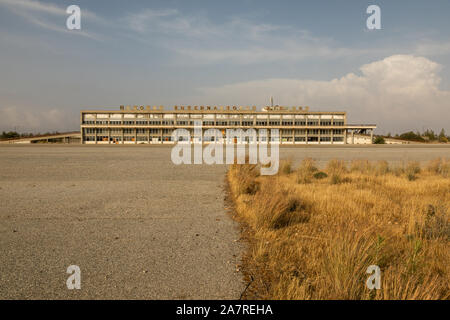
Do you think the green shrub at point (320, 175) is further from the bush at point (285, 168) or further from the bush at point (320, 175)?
the bush at point (285, 168)

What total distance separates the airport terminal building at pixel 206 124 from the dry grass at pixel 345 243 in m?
70.9

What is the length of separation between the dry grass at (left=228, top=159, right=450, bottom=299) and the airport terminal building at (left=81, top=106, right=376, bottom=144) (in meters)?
70.9

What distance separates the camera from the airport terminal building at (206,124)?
261ft

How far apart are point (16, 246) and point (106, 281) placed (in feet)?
7.48

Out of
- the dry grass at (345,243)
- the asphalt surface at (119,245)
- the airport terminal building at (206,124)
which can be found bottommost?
the asphalt surface at (119,245)

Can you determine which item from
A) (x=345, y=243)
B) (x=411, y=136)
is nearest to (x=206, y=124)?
(x=411, y=136)

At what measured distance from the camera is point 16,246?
447cm

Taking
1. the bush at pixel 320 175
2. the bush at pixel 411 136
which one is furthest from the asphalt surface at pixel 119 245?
the bush at pixel 411 136

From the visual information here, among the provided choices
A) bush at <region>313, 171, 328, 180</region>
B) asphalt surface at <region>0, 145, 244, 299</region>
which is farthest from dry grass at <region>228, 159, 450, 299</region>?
bush at <region>313, 171, 328, 180</region>

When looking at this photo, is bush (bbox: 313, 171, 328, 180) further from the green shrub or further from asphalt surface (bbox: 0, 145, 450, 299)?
asphalt surface (bbox: 0, 145, 450, 299)

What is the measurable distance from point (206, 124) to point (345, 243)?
78464 mm

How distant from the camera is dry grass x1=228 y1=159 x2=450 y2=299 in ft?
9.45
